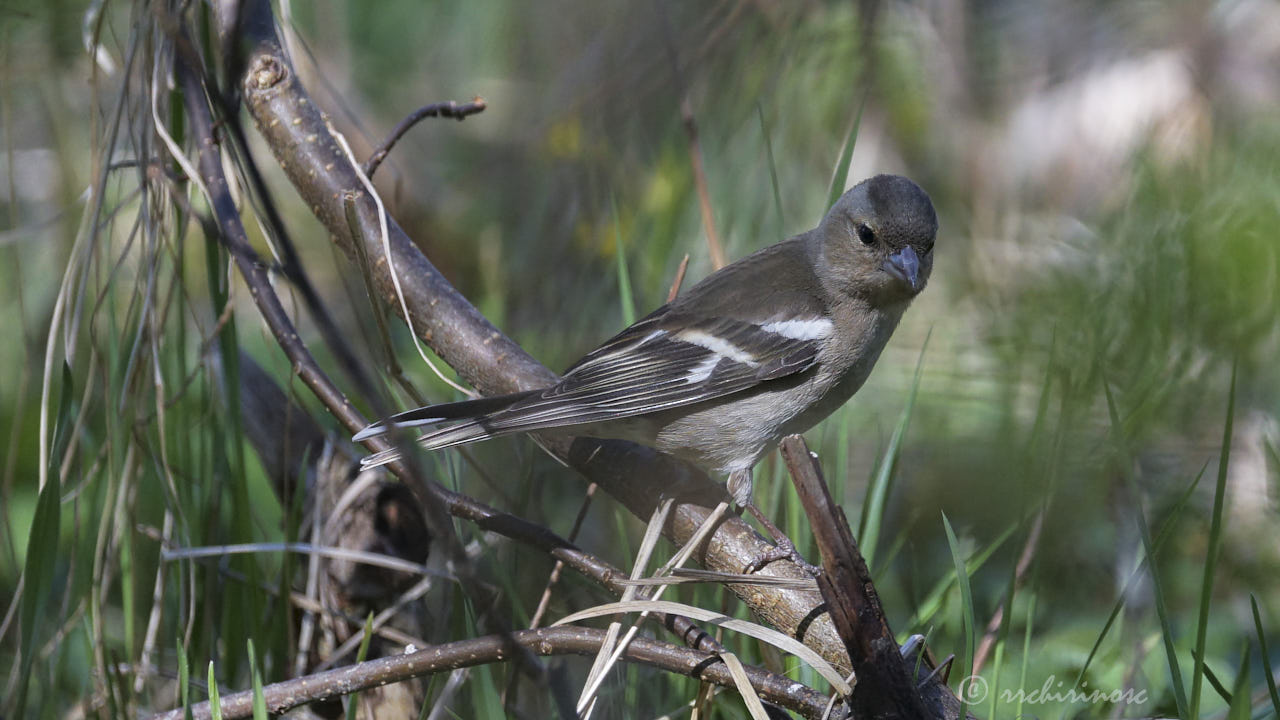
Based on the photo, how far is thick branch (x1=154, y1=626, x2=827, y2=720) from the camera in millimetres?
1647

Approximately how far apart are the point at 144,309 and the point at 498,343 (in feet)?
2.59

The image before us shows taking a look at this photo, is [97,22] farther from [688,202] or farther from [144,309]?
[688,202]

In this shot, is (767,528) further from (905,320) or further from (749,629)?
(905,320)

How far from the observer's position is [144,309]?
2.25 m

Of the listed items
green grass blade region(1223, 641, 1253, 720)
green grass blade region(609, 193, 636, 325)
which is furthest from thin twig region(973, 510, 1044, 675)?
green grass blade region(609, 193, 636, 325)

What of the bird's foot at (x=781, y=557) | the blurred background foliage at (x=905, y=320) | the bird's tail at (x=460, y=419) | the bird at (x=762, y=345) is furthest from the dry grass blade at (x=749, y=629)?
the bird at (x=762, y=345)

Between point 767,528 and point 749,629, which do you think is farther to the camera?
point 767,528

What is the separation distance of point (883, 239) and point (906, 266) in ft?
0.40

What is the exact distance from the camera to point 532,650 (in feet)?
5.81

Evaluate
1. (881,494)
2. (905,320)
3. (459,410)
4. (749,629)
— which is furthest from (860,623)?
(905,320)

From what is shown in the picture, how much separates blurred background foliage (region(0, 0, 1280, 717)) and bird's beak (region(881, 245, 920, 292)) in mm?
233

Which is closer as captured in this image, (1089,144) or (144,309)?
(144,309)

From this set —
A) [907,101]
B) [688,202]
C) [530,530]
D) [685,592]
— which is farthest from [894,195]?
[907,101]

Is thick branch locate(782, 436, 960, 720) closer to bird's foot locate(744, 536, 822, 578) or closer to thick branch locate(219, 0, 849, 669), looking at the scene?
bird's foot locate(744, 536, 822, 578)
